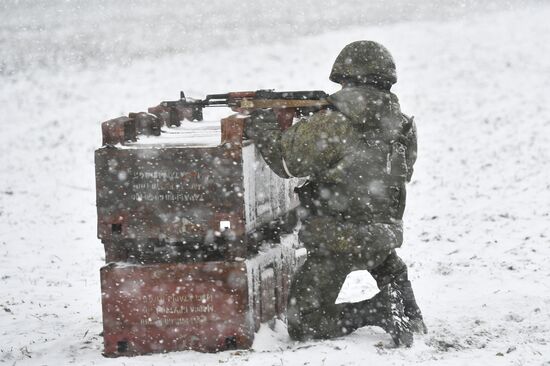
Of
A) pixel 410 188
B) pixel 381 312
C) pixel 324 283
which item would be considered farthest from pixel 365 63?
pixel 410 188

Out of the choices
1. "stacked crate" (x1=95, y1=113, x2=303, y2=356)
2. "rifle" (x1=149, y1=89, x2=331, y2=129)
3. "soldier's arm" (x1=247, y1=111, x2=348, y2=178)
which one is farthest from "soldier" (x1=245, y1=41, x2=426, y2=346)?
"stacked crate" (x1=95, y1=113, x2=303, y2=356)

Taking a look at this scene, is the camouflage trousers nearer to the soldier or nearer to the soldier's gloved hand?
the soldier

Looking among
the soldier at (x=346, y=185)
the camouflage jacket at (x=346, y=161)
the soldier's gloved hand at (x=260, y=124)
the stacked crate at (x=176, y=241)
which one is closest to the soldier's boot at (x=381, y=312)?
the soldier at (x=346, y=185)

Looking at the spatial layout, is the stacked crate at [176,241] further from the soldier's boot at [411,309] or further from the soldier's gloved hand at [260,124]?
the soldier's boot at [411,309]

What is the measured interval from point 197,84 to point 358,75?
20.4 m

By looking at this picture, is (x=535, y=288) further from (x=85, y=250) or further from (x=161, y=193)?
(x=85, y=250)

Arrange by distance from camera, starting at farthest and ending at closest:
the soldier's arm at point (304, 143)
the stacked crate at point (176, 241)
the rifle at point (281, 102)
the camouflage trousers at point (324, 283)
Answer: the rifle at point (281, 102)
the camouflage trousers at point (324, 283)
the soldier's arm at point (304, 143)
the stacked crate at point (176, 241)

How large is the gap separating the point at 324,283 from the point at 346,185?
0.61 metres

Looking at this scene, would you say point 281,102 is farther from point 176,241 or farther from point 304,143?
point 176,241

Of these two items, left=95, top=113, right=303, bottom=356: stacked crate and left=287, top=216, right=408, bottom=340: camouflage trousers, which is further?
left=287, top=216, right=408, bottom=340: camouflage trousers

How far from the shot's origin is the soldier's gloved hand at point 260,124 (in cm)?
440

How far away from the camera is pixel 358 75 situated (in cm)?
456

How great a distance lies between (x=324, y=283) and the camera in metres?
4.54

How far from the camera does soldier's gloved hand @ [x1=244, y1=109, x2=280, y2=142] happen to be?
4402mm
